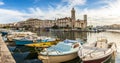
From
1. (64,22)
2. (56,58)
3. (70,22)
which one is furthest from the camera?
(64,22)

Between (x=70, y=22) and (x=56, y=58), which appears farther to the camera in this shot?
(x=70, y=22)

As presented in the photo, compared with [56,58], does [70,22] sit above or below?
above

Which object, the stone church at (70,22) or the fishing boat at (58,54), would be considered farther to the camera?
the stone church at (70,22)

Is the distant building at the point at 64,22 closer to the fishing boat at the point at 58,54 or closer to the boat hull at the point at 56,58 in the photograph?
the fishing boat at the point at 58,54

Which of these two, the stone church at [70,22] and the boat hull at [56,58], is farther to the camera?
the stone church at [70,22]

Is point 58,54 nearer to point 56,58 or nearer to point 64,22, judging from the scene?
point 56,58

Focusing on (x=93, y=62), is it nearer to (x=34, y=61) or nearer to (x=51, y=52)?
(x=51, y=52)

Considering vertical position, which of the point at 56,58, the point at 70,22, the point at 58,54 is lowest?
the point at 56,58

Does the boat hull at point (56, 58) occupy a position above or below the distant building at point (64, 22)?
below

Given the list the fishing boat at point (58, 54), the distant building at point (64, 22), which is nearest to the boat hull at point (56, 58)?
the fishing boat at point (58, 54)

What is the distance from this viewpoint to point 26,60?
15.9 metres

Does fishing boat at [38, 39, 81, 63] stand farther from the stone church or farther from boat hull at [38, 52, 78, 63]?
the stone church

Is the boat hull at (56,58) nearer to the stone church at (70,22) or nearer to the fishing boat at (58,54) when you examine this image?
the fishing boat at (58,54)

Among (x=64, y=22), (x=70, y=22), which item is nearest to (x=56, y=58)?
(x=70, y=22)
